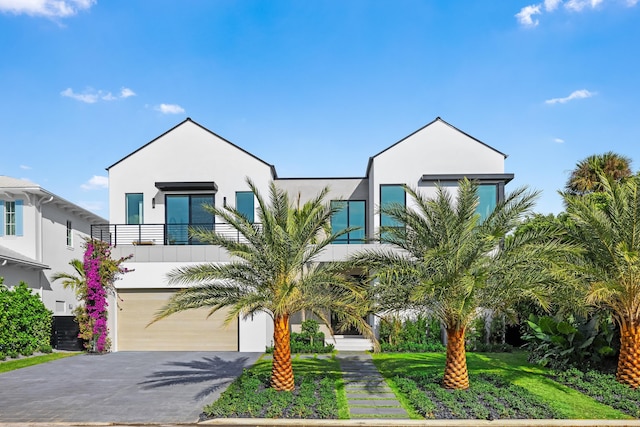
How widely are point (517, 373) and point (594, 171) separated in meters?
17.5

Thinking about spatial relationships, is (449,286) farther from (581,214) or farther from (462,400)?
(581,214)

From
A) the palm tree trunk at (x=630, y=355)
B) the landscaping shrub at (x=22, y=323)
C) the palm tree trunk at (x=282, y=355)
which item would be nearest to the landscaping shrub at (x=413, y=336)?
the palm tree trunk at (x=630, y=355)

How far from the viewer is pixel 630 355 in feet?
36.4

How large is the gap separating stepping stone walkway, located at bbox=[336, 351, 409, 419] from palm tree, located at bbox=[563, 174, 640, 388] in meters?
5.54

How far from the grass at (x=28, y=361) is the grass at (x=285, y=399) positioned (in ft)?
27.7

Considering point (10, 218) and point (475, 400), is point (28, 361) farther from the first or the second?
point (475, 400)

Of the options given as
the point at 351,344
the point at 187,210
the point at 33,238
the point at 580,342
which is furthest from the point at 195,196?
the point at 580,342

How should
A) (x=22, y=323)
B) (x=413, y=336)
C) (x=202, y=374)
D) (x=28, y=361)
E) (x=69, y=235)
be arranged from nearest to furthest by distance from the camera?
(x=202, y=374) → (x=28, y=361) → (x=22, y=323) → (x=413, y=336) → (x=69, y=235)

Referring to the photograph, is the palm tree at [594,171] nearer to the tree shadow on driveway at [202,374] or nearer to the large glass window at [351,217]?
the large glass window at [351,217]

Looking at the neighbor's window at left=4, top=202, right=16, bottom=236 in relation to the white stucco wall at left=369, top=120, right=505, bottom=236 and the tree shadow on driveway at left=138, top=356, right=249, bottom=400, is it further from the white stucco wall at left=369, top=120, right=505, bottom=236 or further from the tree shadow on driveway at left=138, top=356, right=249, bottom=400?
the white stucco wall at left=369, top=120, right=505, bottom=236

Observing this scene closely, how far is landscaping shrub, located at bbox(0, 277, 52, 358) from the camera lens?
16395 mm

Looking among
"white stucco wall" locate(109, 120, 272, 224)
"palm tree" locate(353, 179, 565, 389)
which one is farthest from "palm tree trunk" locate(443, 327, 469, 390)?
"white stucco wall" locate(109, 120, 272, 224)

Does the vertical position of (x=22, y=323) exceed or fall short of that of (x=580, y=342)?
it falls short

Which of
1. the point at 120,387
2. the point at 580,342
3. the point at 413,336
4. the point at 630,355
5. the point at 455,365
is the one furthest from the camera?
the point at 413,336
